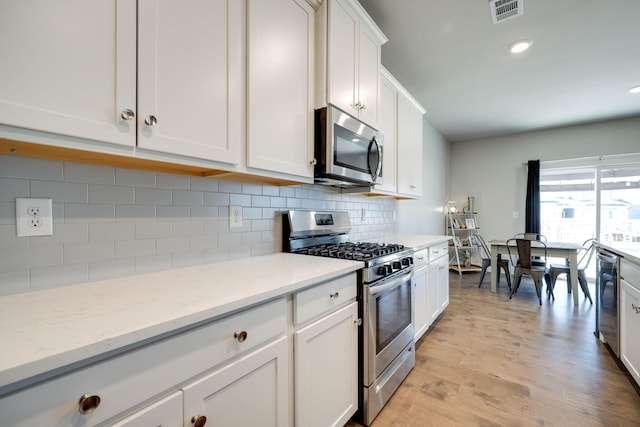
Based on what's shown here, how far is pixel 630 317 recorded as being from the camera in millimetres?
1851

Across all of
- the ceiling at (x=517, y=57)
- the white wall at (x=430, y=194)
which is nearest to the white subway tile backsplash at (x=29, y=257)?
the ceiling at (x=517, y=57)

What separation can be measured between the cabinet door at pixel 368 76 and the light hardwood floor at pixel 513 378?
1.87 m

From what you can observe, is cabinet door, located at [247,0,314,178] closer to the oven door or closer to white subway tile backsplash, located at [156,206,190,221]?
white subway tile backsplash, located at [156,206,190,221]

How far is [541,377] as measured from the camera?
77.5 inches

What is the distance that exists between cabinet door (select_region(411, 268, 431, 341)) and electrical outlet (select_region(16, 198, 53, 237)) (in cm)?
200

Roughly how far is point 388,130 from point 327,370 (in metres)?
2.03

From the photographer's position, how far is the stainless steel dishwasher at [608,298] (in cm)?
209

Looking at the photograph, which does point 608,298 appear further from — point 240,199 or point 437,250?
point 240,199

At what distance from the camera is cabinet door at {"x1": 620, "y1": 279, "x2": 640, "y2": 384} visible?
1.74 m

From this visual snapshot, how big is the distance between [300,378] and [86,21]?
138 centimetres

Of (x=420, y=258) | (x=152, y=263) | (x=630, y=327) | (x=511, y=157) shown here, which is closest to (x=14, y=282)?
(x=152, y=263)

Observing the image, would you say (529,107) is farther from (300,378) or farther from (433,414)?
(300,378)

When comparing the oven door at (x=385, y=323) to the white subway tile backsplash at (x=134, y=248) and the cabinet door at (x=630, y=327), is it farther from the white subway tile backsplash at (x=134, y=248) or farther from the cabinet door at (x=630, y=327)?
the cabinet door at (x=630, y=327)

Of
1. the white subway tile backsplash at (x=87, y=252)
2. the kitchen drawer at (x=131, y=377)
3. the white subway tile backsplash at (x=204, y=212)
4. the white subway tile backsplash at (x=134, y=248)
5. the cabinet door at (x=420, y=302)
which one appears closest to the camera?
the kitchen drawer at (x=131, y=377)
